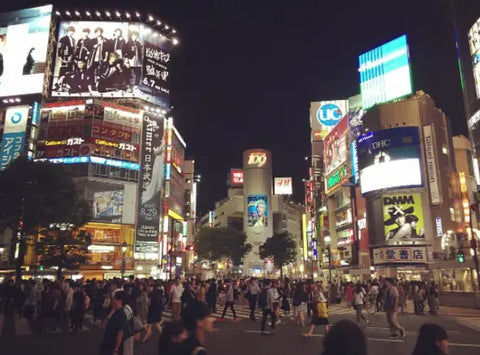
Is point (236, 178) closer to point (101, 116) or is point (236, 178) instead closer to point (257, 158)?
point (257, 158)

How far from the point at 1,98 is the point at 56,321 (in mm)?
48054

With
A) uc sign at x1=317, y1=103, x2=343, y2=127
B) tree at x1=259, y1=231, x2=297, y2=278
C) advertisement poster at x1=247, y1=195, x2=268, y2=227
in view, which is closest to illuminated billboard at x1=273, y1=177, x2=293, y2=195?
advertisement poster at x1=247, y1=195, x2=268, y2=227

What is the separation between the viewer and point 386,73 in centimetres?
4925

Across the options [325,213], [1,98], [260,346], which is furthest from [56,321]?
[325,213]

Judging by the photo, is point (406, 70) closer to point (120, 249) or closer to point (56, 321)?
point (120, 249)

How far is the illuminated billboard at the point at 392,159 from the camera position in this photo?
138ft

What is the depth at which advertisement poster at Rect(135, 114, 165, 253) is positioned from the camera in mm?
53875

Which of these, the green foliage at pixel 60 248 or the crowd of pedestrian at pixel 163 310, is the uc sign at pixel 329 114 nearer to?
the green foliage at pixel 60 248

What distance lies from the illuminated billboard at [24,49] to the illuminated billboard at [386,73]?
39.3 meters

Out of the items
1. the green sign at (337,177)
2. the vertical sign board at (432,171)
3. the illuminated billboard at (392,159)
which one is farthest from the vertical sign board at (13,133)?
the vertical sign board at (432,171)

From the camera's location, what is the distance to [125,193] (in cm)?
5403

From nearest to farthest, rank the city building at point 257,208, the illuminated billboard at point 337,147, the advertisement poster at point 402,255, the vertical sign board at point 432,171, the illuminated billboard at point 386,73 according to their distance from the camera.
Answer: the advertisement poster at point 402,255
the vertical sign board at point 432,171
the illuminated billboard at point 386,73
the illuminated billboard at point 337,147
the city building at point 257,208

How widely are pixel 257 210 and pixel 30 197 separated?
257ft

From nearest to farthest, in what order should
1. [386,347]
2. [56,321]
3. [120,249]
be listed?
1. [386,347]
2. [56,321]
3. [120,249]
